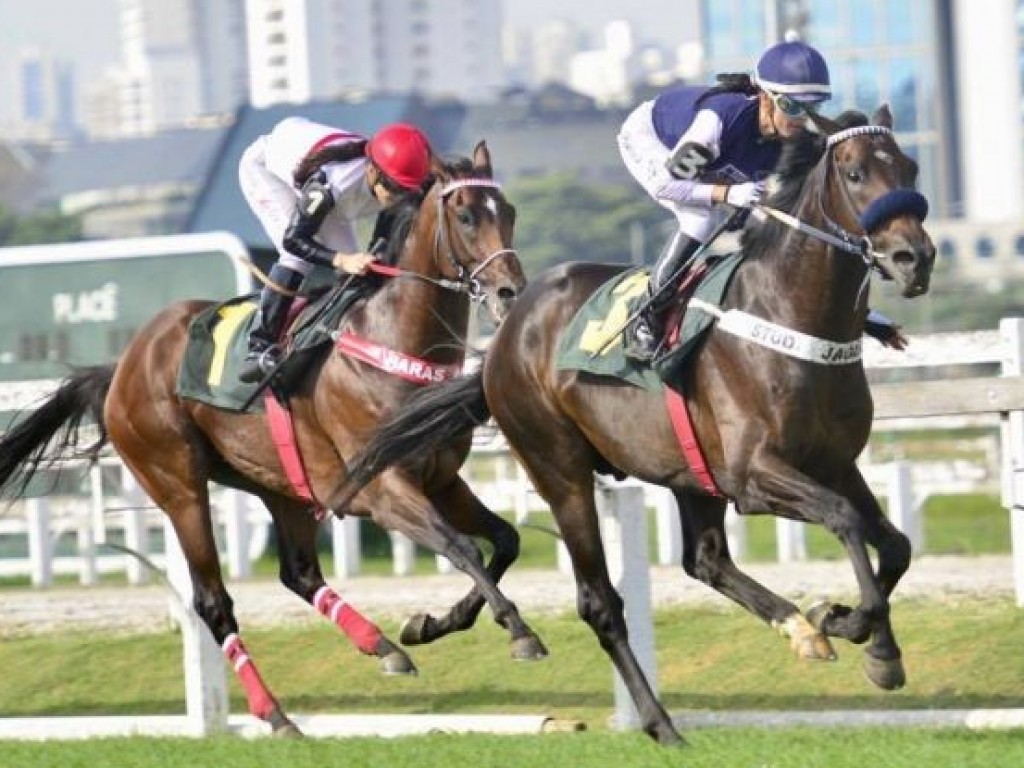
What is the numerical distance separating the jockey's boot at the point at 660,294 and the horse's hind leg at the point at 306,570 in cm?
139

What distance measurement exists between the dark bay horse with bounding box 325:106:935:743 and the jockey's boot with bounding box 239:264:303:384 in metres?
Result: 0.80

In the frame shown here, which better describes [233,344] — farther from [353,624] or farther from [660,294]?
[660,294]

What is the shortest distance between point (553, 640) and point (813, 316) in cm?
323

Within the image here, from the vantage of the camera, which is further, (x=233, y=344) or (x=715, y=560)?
(x=233, y=344)

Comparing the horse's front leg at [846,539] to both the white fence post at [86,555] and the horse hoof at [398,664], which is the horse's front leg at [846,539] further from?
the white fence post at [86,555]

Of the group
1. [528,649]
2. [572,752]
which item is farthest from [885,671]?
[528,649]

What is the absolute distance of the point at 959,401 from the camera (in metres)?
9.72

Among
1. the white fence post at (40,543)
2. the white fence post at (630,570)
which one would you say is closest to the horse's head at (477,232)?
the white fence post at (630,570)

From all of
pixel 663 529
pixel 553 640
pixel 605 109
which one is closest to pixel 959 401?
pixel 553 640

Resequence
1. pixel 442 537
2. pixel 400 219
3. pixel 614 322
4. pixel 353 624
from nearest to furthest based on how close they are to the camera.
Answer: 1. pixel 614 322
2. pixel 442 537
3. pixel 353 624
4. pixel 400 219

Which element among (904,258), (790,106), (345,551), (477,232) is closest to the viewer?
(904,258)

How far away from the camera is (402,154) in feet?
31.9

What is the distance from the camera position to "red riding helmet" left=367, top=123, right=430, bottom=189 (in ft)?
31.8

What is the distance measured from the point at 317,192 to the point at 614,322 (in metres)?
1.51
